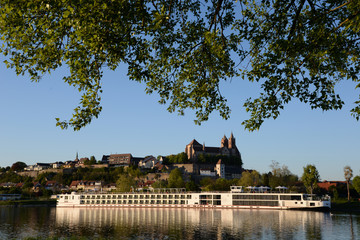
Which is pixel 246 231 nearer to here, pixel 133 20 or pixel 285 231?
pixel 285 231

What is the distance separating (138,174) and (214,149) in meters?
57.1

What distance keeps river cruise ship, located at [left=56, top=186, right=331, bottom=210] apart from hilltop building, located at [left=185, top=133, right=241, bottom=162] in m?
84.1

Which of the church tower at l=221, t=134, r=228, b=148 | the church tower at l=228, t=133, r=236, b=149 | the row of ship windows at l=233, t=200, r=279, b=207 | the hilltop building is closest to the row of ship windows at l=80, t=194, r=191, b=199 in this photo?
the row of ship windows at l=233, t=200, r=279, b=207

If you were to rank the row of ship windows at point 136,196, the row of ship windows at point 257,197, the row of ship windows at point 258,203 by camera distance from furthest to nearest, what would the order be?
the row of ship windows at point 136,196
the row of ship windows at point 257,197
the row of ship windows at point 258,203

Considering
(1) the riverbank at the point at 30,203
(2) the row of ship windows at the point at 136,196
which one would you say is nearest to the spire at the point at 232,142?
(2) the row of ship windows at the point at 136,196

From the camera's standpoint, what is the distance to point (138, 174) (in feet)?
475

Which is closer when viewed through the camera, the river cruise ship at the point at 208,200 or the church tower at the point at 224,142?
the river cruise ship at the point at 208,200

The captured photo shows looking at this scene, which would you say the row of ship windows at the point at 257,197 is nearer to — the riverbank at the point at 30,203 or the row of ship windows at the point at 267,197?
the row of ship windows at the point at 267,197

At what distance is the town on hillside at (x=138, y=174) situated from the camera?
12231cm

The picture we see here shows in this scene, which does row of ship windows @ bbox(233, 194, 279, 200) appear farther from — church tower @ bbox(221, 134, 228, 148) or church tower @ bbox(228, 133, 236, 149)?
church tower @ bbox(228, 133, 236, 149)

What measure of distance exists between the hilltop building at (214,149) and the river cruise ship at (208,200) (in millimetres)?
84139

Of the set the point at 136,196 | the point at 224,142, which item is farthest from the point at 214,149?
the point at 136,196

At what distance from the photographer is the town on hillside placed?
401 feet

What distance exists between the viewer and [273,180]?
102 m
